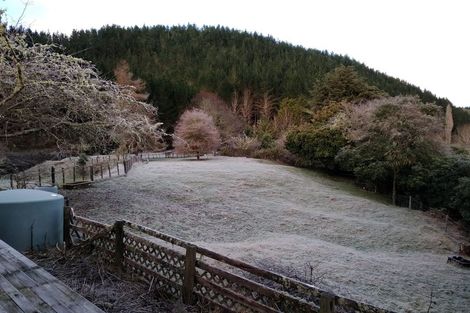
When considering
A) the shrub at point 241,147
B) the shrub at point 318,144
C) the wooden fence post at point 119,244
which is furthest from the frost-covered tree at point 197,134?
the wooden fence post at point 119,244

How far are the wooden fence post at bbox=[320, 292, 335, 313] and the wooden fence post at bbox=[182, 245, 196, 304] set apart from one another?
5.99ft

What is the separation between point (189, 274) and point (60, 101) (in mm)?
8885

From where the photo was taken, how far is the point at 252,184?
20.8 meters

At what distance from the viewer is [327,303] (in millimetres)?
3152

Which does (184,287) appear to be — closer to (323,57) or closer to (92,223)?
(92,223)

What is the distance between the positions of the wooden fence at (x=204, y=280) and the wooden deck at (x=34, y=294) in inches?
77.3

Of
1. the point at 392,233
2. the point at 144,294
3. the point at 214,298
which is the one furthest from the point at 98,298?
the point at 392,233

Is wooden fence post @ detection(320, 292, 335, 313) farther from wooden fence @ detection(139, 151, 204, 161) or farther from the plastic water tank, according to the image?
wooden fence @ detection(139, 151, 204, 161)

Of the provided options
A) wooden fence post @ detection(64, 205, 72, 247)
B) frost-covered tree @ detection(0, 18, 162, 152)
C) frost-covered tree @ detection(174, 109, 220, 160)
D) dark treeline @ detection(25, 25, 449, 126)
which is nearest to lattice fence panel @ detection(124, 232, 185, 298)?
wooden fence post @ detection(64, 205, 72, 247)

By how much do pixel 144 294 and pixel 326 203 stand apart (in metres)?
15.0

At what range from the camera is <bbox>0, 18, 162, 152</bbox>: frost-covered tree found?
1003cm

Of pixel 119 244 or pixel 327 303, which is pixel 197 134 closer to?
pixel 119 244

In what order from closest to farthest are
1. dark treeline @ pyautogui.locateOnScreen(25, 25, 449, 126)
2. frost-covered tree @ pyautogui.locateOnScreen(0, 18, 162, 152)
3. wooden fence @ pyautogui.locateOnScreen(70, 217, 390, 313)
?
wooden fence @ pyautogui.locateOnScreen(70, 217, 390, 313) → frost-covered tree @ pyautogui.locateOnScreen(0, 18, 162, 152) → dark treeline @ pyautogui.locateOnScreen(25, 25, 449, 126)

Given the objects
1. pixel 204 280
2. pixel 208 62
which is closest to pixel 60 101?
pixel 204 280
